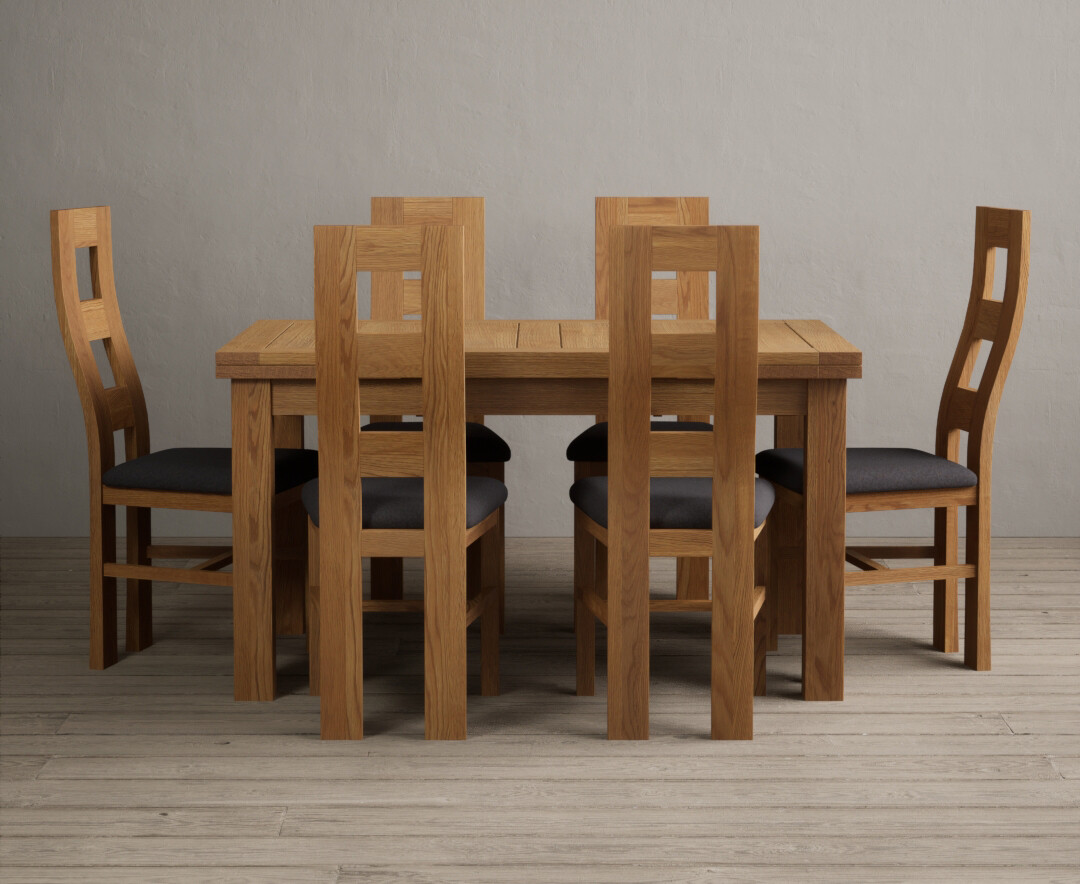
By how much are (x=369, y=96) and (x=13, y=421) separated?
167 centimetres

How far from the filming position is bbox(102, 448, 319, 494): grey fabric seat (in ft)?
10.1

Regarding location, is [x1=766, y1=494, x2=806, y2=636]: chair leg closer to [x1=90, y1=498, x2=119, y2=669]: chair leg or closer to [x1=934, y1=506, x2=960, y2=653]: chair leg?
[x1=934, y1=506, x2=960, y2=653]: chair leg

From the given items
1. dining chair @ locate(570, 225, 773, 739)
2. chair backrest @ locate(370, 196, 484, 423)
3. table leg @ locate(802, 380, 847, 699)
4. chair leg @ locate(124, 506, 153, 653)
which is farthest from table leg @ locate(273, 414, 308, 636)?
table leg @ locate(802, 380, 847, 699)

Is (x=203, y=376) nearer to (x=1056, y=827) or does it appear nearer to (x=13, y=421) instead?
(x=13, y=421)

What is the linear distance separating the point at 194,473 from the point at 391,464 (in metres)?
0.67

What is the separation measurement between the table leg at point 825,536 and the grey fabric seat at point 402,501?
27.6 inches

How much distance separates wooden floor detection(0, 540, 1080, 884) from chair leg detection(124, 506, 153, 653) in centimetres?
7

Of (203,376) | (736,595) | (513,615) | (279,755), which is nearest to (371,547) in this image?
(279,755)

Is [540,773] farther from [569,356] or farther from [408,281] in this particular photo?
[408,281]

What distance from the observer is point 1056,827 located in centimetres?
237

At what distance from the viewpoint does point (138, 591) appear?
10.9 feet

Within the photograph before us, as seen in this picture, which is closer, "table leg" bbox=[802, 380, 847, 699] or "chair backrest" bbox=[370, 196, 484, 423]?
"table leg" bbox=[802, 380, 847, 699]

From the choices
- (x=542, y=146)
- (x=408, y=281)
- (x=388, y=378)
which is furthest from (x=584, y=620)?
(x=542, y=146)

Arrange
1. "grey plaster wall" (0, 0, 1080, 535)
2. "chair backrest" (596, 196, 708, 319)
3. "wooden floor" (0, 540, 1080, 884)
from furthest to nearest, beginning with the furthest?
"grey plaster wall" (0, 0, 1080, 535)
"chair backrest" (596, 196, 708, 319)
"wooden floor" (0, 540, 1080, 884)
